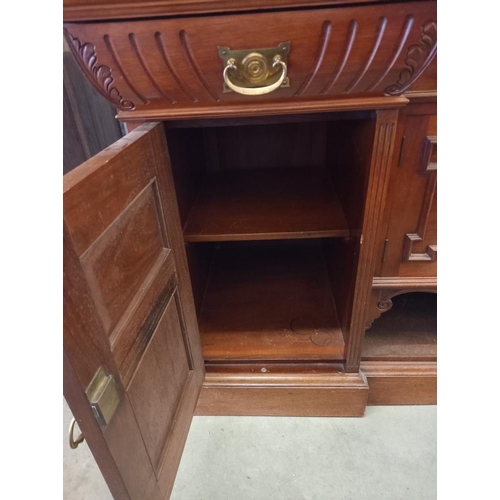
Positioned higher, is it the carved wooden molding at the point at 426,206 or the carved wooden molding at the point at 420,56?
the carved wooden molding at the point at 420,56

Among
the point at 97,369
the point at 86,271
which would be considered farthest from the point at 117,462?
the point at 86,271

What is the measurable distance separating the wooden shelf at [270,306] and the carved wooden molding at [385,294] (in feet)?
0.43

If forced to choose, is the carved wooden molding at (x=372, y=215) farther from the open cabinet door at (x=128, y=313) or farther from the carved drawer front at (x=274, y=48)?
the open cabinet door at (x=128, y=313)

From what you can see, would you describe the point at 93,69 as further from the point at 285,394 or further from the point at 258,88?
the point at 285,394

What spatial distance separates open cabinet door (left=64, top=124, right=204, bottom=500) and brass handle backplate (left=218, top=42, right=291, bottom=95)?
156 millimetres

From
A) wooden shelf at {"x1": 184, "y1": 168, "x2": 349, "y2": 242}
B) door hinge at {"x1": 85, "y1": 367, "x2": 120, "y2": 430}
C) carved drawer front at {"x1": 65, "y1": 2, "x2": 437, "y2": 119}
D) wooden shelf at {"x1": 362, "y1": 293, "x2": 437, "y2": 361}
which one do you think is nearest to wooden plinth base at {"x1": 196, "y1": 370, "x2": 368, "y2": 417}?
wooden shelf at {"x1": 362, "y1": 293, "x2": 437, "y2": 361}

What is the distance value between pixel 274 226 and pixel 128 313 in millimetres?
373

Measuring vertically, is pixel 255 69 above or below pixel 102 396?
above

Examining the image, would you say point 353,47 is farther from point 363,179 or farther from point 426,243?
point 426,243

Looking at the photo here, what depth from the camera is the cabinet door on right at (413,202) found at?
1.89 feet

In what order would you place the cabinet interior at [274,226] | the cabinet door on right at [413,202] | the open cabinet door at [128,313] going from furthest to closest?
1. the cabinet interior at [274,226]
2. the cabinet door on right at [413,202]
3. the open cabinet door at [128,313]

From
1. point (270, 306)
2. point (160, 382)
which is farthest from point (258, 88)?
point (270, 306)

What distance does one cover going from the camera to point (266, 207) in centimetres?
81

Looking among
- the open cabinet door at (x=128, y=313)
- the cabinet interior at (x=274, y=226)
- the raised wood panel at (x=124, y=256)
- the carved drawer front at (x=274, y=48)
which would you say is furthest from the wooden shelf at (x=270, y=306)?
the carved drawer front at (x=274, y=48)
